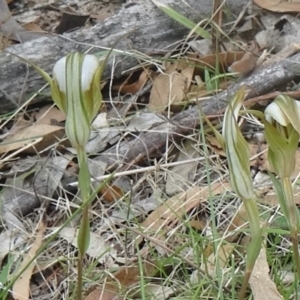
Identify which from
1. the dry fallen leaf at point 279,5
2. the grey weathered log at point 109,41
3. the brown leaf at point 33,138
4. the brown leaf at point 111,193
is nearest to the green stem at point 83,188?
the brown leaf at point 111,193

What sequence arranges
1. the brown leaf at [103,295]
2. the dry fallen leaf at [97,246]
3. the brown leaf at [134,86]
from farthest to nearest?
the brown leaf at [134,86] < the dry fallen leaf at [97,246] < the brown leaf at [103,295]

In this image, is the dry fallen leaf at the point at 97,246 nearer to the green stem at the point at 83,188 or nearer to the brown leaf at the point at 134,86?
the green stem at the point at 83,188

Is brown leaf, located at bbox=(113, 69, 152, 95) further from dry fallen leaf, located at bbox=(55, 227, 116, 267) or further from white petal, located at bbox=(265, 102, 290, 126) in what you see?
white petal, located at bbox=(265, 102, 290, 126)

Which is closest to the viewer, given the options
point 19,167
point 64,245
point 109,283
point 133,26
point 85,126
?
point 85,126

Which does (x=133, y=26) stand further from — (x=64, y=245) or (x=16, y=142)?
(x=64, y=245)

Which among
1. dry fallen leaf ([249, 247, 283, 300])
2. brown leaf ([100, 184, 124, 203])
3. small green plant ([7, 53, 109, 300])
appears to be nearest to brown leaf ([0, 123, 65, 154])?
brown leaf ([100, 184, 124, 203])

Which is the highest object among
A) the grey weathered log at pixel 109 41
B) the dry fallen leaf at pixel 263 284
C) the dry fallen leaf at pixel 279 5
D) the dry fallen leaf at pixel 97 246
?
the grey weathered log at pixel 109 41

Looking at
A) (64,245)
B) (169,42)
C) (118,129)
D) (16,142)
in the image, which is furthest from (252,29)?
(64,245)

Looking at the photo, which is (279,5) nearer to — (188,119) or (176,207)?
(188,119)

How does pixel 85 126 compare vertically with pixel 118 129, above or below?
above
